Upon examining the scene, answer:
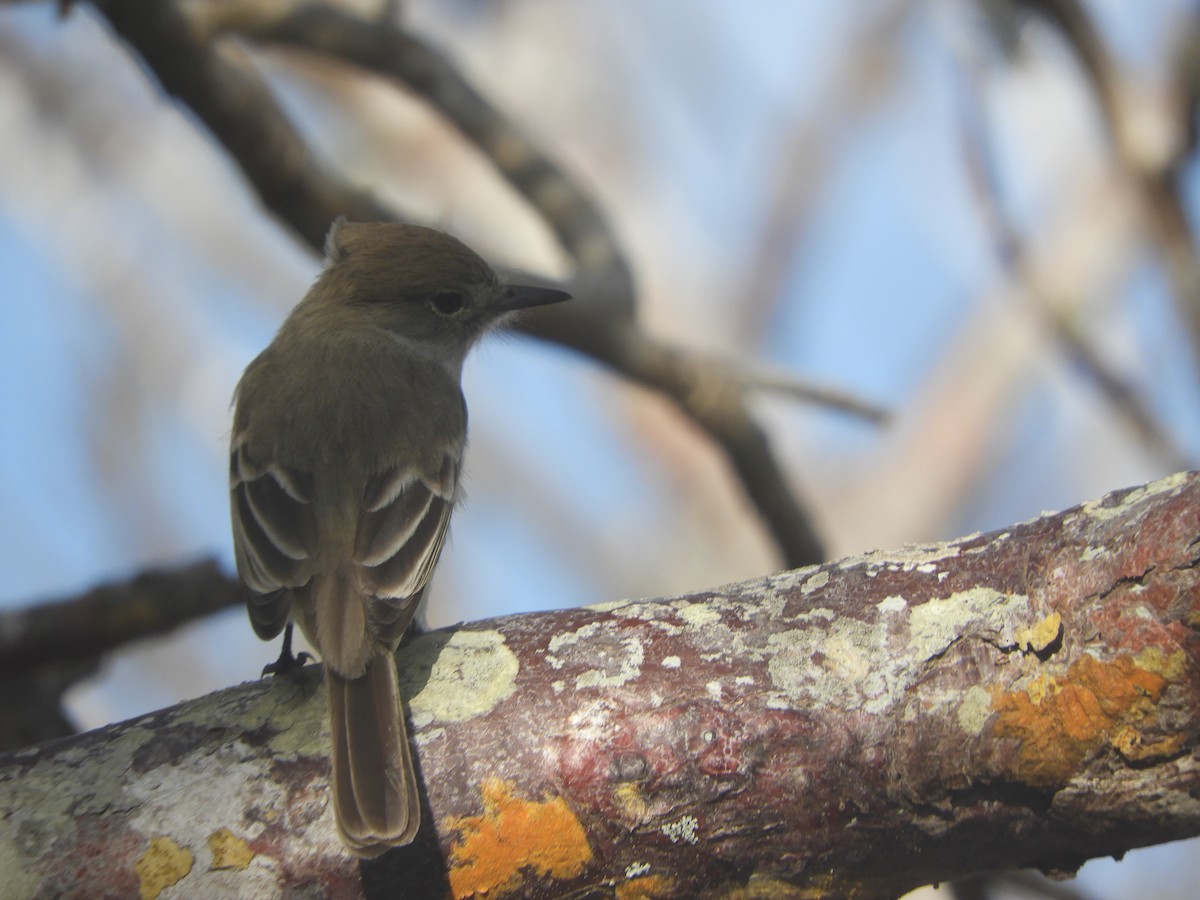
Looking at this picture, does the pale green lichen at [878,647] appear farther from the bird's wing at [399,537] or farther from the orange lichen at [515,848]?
the bird's wing at [399,537]

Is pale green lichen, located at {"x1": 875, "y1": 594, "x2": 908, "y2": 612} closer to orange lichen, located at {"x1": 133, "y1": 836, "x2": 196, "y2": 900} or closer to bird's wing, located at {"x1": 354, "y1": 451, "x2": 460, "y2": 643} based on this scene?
bird's wing, located at {"x1": 354, "y1": 451, "x2": 460, "y2": 643}

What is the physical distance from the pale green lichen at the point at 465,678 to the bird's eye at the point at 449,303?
2.17m

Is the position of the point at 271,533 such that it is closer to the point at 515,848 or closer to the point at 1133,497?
the point at 515,848

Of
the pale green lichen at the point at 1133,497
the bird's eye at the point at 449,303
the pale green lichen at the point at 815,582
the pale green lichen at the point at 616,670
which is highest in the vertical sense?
the bird's eye at the point at 449,303

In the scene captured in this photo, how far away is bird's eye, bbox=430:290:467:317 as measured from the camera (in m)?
5.22

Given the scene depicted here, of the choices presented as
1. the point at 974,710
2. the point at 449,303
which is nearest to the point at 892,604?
the point at 974,710

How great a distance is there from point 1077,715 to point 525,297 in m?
2.96

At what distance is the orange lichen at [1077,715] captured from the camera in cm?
269

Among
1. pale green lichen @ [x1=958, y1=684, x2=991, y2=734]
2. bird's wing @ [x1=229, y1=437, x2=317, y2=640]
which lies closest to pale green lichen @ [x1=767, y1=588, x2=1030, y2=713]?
pale green lichen @ [x1=958, y1=684, x2=991, y2=734]

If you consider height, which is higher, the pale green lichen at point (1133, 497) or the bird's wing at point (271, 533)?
A: the bird's wing at point (271, 533)

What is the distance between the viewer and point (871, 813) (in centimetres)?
287

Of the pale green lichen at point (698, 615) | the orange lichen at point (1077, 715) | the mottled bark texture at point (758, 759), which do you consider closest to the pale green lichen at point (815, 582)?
the mottled bark texture at point (758, 759)

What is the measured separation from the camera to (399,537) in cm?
385

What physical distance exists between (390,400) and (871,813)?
2200mm
